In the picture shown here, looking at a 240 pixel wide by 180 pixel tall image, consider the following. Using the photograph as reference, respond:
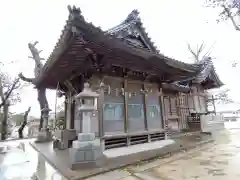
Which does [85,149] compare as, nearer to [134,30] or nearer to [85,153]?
[85,153]

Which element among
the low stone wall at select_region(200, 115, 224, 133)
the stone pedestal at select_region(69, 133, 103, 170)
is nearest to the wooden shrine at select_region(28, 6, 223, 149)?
the stone pedestal at select_region(69, 133, 103, 170)

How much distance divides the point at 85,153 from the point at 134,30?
5.42 metres

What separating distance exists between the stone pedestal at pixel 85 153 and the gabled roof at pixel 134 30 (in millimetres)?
4280

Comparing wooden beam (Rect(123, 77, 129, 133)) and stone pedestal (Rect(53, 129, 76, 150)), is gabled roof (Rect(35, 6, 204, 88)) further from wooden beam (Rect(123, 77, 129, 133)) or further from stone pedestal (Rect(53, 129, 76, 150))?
stone pedestal (Rect(53, 129, 76, 150))

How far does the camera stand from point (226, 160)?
476 centimetres

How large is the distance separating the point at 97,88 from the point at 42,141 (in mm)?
6163

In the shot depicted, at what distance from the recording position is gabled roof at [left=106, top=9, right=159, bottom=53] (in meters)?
7.13

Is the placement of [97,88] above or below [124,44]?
below

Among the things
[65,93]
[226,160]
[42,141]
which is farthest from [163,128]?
[42,141]

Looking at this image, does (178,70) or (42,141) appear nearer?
(178,70)

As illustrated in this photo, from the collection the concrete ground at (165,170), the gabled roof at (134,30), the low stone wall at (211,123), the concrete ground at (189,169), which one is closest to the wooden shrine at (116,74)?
the gabled roof at (134,30)

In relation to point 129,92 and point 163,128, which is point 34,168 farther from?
point 163,128

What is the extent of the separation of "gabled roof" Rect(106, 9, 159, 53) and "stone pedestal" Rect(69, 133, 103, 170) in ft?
14.0

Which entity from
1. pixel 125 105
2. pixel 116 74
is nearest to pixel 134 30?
pixel 116 74
